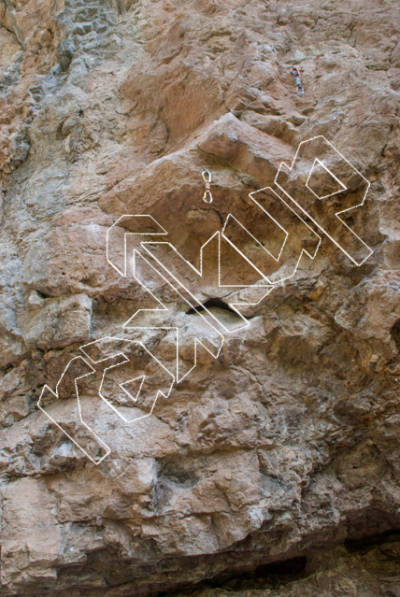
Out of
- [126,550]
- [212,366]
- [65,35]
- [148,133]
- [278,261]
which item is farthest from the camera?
[65,35]

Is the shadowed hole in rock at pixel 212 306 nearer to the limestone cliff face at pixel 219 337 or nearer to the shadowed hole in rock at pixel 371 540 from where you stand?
the limestone cliff face at pixel 219 337

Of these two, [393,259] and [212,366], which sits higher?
[393,259]

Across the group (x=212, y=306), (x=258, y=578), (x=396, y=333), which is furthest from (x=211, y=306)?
(x=258, y=578)

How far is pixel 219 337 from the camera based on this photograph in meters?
2.06

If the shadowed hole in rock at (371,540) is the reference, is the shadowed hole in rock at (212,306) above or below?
above

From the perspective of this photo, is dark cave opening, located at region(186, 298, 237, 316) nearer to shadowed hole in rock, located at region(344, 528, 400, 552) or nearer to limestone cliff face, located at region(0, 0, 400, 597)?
limestone cliff face, located at region(0, 0, 400, 597)

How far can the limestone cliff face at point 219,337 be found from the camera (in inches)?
73.4

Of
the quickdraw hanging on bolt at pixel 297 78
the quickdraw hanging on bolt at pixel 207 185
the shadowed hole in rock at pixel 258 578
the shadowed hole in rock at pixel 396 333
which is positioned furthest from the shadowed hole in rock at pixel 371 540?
the quickdraw hanging on bolt at pixel 297 78

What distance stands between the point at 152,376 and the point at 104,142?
1589 mm

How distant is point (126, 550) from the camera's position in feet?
5.96

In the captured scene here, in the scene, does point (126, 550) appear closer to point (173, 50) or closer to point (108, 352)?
point (108, 352)

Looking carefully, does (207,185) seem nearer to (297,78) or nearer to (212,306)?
(212,306)

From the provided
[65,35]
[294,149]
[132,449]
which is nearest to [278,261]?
[294,149]

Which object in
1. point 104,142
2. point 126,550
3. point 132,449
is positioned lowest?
point 126,550
